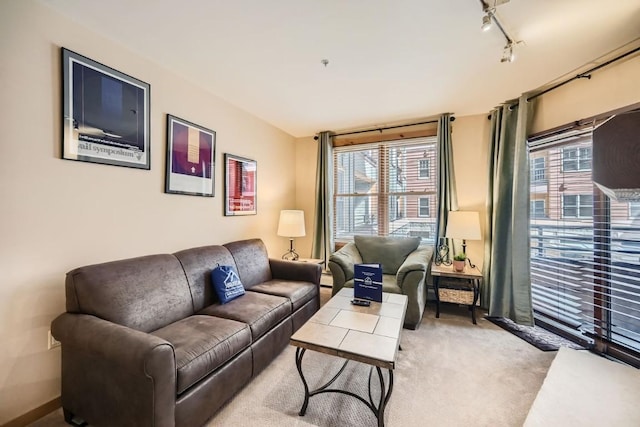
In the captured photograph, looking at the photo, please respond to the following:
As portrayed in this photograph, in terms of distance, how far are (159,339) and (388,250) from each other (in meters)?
2.67

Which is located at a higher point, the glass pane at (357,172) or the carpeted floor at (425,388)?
the glass pane at (357,172)

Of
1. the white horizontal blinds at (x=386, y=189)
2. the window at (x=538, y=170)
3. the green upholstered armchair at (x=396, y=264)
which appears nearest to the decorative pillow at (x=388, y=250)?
the green upholstered armchair at (x=396, y=264)

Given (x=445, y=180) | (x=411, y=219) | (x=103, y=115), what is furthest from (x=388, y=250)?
(x=103, y=115)

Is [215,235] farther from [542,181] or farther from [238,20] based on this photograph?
[542,181]

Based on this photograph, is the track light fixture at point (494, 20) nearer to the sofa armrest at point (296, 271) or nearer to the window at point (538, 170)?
the window at point (538, 170)

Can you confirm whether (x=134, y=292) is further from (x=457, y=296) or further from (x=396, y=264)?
(x=457, y=296)

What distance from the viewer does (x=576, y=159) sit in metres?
2.46

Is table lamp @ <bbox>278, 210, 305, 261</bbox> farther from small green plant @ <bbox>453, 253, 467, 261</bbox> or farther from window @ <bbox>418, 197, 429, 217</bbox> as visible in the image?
small green plant @ <bbox>453, 253, 467, 261</bbox>

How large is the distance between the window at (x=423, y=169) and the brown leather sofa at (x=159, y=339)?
2515mm

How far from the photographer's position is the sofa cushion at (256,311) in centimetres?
194

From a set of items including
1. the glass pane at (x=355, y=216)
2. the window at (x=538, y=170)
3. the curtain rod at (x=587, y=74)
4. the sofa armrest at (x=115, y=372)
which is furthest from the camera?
the glass pane at (x=355, y=216)

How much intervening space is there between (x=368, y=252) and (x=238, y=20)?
9.02 feet

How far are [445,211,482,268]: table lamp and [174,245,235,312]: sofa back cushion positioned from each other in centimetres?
252

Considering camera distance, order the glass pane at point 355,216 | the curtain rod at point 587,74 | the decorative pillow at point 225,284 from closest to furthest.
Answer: the curtain rod at point 587,74 → the decorative pillow at point 225,284 → the glass pane at point 355,216
